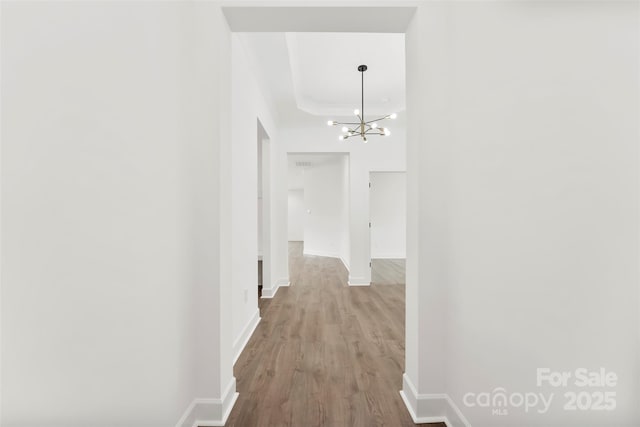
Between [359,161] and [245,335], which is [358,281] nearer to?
[359,161]

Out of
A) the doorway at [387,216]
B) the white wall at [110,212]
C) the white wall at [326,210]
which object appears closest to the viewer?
the white wall at [110,212]

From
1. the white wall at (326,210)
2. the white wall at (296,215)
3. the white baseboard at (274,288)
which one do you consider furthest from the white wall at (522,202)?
the white wall at (296,215)

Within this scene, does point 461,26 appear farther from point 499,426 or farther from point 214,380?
point 214,380

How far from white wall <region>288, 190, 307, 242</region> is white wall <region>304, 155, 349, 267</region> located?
3704mm

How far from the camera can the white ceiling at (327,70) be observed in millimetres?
2916

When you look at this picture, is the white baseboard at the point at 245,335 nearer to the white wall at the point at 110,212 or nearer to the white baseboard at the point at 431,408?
the white wall at the point at 110,212

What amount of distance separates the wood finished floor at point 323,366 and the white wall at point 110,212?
1.45ft

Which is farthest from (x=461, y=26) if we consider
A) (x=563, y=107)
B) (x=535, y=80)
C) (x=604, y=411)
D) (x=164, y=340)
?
(x=164, y=340)

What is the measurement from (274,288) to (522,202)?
3.88 m

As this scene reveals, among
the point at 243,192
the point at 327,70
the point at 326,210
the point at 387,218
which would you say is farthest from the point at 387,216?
the point at 243,192

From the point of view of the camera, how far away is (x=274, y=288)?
4492mm

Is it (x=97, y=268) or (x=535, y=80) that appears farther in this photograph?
(x=535, y=80)

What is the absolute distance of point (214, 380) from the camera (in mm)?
1654

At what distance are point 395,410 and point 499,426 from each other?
648 mm
